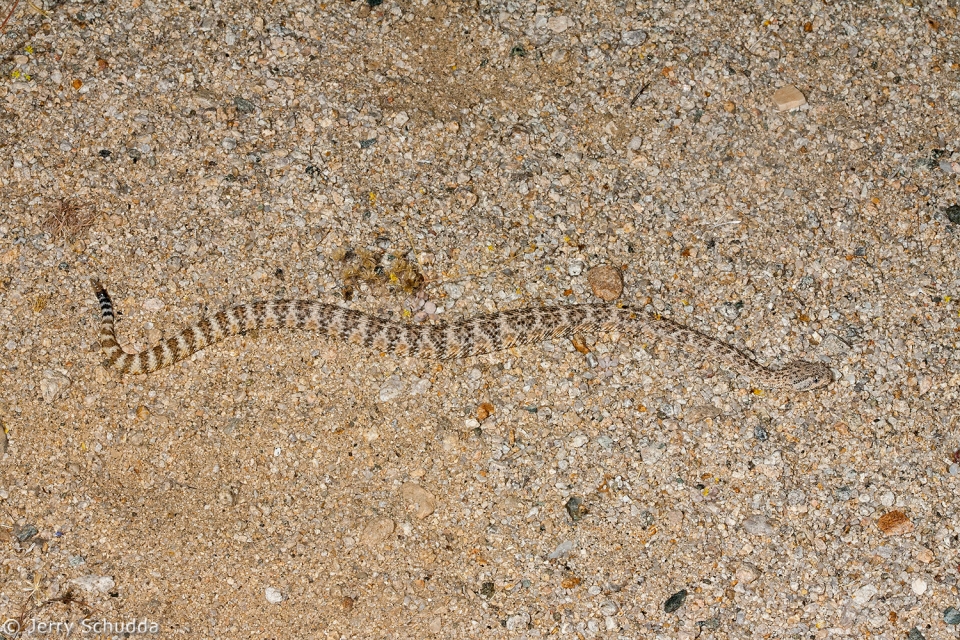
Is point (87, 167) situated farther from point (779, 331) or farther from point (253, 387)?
point (779, 331)

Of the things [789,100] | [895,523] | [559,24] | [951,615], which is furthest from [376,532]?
[789,100]

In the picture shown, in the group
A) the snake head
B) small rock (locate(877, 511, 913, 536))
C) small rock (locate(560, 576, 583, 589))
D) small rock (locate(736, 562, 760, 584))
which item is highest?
the snake head

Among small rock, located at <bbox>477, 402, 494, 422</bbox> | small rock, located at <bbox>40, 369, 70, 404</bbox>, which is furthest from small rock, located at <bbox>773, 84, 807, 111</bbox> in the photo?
small rock, located at <bbox>40, 369, 70, 404</bbox>

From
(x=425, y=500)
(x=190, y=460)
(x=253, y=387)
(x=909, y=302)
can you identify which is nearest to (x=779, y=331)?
(x=909, y=302)

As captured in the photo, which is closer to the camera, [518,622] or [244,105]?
[518,622]

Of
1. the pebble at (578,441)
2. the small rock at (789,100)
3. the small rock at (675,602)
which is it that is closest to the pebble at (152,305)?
the pebble at (578,441)

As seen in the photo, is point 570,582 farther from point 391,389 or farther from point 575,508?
point 391,389

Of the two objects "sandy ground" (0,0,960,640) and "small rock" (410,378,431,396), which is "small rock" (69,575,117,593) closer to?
"sandy ground" (0,0,960,640)
